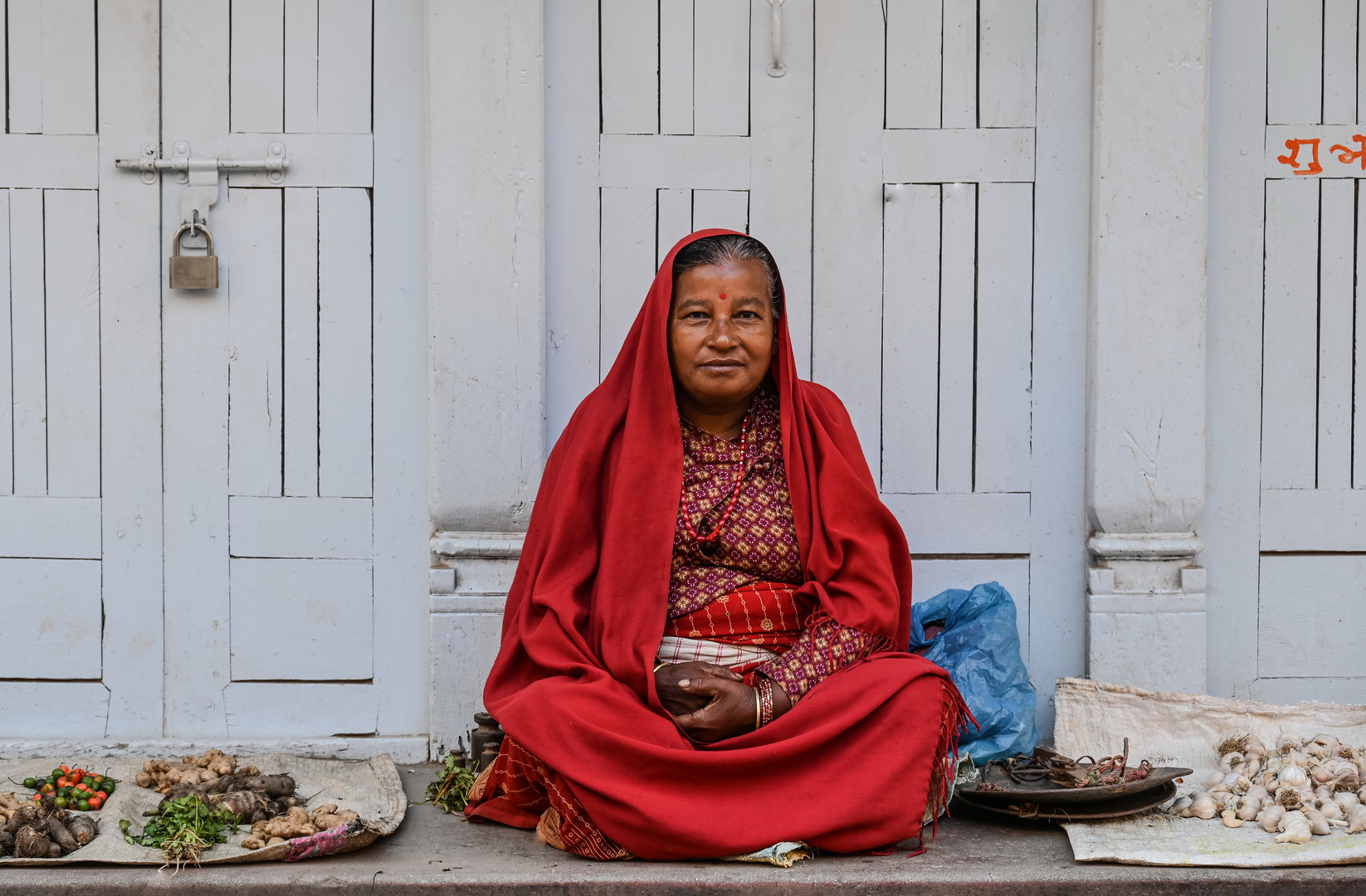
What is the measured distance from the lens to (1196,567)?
341cm

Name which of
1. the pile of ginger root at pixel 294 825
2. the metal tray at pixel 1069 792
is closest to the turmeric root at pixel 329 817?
the pile of ginger root at pixel 294 825

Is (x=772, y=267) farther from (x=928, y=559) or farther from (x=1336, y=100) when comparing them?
(x=1336, y=100)

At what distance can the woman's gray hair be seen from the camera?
110 inches

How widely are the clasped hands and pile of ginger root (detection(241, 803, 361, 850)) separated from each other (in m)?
0.85

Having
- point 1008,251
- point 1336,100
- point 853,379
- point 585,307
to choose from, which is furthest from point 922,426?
point 1336,100

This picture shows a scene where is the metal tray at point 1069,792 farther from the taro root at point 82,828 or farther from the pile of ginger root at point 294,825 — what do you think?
the taro root at point 82,828

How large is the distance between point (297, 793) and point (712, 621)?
1.29 meters

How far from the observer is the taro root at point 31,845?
2561 mm

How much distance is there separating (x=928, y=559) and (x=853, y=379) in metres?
0.62

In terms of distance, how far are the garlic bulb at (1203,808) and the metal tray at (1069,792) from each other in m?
0.07

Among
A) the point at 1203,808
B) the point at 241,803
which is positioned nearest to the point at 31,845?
the point at 241,803

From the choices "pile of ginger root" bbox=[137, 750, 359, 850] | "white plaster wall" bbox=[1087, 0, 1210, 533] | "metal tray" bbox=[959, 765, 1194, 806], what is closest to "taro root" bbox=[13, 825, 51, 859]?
"pile of ginger root" bbox=[137, 750, 359, 850]

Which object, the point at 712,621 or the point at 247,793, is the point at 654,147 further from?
the point at 247,793

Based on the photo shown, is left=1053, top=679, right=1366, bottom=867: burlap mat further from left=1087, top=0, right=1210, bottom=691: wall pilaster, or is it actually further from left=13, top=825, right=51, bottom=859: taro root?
left=13, top=825, right=51, bottom=859: taro root
